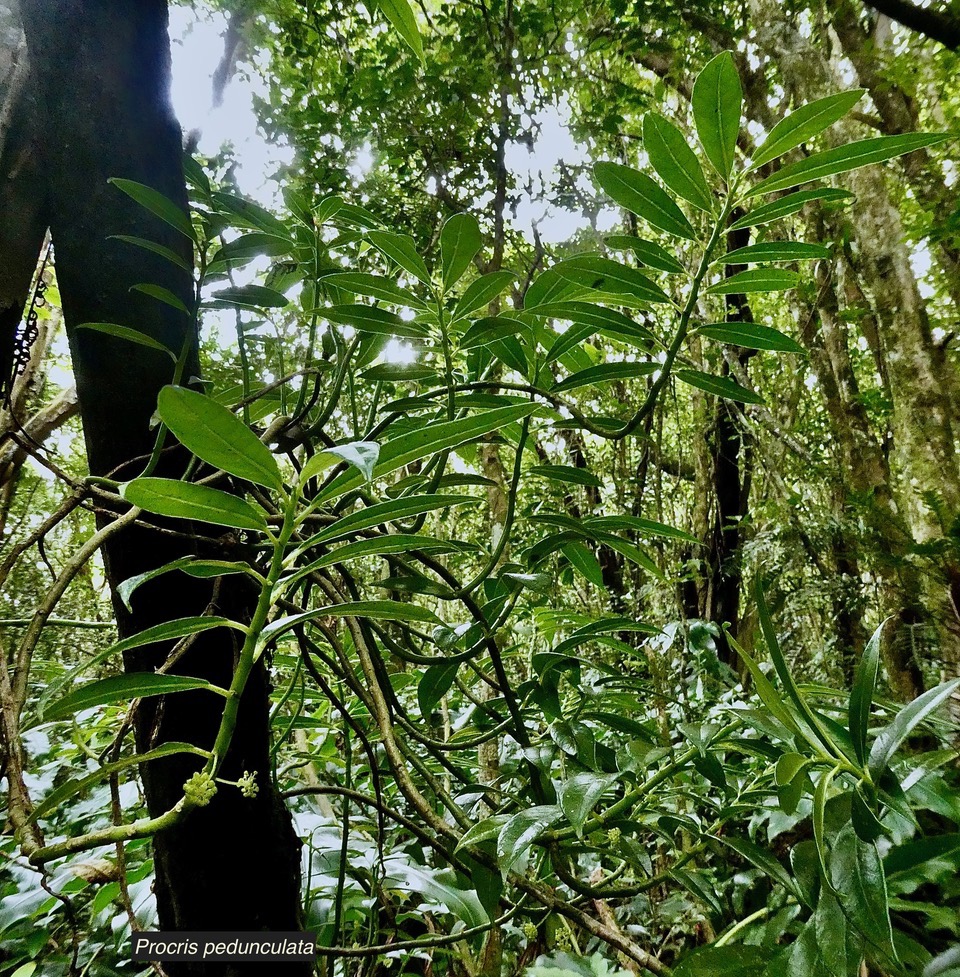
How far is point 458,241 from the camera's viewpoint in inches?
22.0

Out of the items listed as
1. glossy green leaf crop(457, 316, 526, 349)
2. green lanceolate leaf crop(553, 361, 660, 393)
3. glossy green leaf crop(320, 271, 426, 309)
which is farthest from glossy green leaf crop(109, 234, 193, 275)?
green lanceolate leaf crop(553, 361, 660, 393)

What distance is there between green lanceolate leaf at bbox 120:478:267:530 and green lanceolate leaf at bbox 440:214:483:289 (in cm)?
34

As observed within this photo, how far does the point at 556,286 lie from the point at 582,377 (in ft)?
0.32

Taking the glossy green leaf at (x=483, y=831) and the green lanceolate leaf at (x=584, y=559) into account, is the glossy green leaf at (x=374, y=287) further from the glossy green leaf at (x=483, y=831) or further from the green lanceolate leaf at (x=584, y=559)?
the glossy green leaf at (x=483, y=831)

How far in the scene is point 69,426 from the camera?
91.8 inches

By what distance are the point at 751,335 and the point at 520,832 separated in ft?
1.58

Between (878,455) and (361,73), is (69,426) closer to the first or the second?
(361,73)

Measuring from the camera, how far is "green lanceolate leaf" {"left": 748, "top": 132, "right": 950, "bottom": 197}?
1.43ft

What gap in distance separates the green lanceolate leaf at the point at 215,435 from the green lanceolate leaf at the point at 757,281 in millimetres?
435

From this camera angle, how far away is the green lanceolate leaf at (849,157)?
1.43ft

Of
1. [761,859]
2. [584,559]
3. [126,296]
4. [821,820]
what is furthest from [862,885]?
[126,296]

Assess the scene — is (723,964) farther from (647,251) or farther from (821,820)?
(647,251)

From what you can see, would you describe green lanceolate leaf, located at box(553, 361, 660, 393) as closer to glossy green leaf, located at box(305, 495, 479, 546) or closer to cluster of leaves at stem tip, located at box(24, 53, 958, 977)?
cluster of leaves at stem tip, located at box(24, 53, 958, 977)

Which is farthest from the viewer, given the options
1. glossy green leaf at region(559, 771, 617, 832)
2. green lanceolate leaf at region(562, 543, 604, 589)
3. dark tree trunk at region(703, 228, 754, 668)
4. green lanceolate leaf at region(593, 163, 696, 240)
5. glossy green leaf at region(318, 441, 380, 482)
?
dark tree trunk at region(703, 228, 754, 668)
